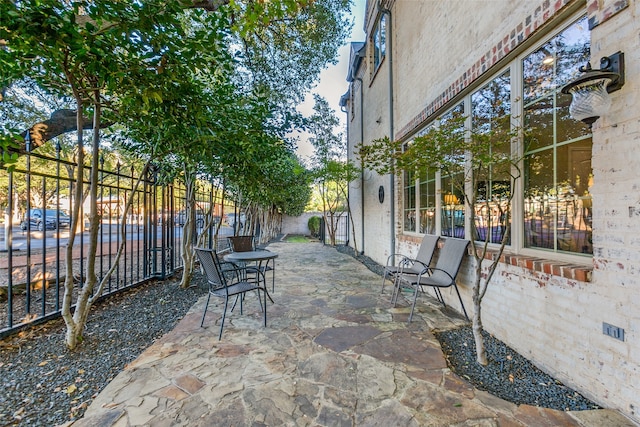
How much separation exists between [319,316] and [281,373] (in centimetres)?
121

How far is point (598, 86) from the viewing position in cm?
172

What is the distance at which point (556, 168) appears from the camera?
2250 mm

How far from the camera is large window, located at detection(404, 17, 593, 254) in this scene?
2068 millimetres

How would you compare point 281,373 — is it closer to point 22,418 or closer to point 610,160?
point 22,418

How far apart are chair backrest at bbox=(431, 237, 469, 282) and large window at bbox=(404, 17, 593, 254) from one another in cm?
24

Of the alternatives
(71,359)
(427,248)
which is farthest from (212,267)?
(427,248)

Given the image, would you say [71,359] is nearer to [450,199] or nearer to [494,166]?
[494,166]

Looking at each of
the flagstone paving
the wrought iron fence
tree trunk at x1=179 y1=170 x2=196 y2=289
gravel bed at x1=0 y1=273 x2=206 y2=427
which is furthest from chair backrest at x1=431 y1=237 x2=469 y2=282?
the wrought iron fence

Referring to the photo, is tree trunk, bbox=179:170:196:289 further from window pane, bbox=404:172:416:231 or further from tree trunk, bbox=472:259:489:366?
tree trunk, bbox=472:259:489:366

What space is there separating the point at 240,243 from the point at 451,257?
330 centimetres

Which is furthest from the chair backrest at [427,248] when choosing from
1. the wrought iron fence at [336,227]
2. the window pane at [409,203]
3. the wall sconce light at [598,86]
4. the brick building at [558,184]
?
the wrought iron fence at [336,227]

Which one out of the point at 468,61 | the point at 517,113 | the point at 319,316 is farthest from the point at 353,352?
the point at 468,61

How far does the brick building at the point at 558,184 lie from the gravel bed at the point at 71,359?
3.24 m

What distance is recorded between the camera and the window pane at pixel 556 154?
6.72 ft
